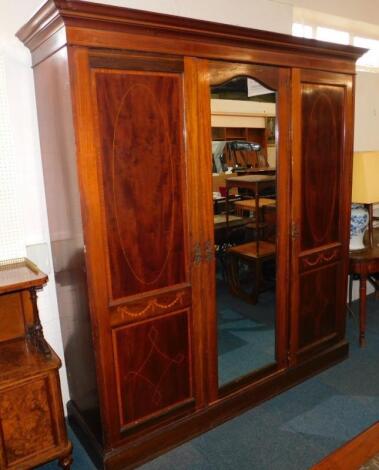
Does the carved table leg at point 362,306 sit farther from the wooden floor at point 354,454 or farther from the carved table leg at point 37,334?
the carved table leg at point 37,334

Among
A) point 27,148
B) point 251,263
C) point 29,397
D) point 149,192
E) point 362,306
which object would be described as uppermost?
point 27,148

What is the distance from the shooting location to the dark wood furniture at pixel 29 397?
1.58m

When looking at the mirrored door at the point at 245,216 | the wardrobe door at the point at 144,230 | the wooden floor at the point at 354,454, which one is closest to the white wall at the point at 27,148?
the wardrobe door at the point at 144,230

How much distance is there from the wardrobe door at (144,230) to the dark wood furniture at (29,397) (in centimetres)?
26

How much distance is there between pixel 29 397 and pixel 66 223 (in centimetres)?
73

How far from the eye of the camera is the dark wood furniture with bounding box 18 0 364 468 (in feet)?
4.99

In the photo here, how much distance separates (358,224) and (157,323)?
176 cm

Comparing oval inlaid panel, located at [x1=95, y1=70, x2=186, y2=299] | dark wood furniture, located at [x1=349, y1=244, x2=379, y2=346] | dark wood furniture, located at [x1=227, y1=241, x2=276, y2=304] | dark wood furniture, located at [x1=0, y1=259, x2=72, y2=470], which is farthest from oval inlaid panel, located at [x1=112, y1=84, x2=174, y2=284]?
dark wood furniture, located at [x1=349, y1=244, x2=379, y2=346]

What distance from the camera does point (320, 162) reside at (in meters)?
2.27

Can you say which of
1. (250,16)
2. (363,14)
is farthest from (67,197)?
(363,14)

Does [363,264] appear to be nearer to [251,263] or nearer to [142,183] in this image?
[251,263]

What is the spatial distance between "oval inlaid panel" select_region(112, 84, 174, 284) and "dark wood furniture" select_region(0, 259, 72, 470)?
0.40 m

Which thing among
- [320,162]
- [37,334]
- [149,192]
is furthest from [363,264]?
[37,334]

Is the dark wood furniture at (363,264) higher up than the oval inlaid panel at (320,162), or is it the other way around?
the oval inlaid panel at (320,162)
